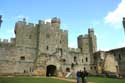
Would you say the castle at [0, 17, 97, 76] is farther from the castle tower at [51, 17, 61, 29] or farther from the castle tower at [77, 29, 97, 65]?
the castle tower at [77, 29, 97, 65]

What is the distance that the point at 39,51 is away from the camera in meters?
50.0

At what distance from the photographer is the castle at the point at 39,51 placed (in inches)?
1833

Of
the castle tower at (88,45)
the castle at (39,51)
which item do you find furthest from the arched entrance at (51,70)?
the castle tower at (88,45)

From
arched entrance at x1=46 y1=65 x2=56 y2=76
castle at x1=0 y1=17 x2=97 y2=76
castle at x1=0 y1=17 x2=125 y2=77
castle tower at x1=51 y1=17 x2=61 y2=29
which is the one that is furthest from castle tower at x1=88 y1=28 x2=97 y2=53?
arched entrance at x1=46 y1=65 x2=56 y2=76

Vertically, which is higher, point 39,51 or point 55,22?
point 55,22

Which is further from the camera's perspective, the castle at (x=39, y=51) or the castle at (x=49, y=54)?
the castle at (x=49, y=54)

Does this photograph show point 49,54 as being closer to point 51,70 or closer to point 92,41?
point 51,70

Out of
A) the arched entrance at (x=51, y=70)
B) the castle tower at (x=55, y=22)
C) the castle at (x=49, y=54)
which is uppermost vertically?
the castle tower at (x=55, y=22)

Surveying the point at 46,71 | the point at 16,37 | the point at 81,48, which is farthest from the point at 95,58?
the point at 16,37

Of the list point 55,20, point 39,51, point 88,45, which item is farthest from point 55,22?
point 88,45

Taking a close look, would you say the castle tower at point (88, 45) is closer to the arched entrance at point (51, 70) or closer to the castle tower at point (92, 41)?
the castle tower at point (92, 41)

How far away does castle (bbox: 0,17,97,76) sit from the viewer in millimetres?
46562

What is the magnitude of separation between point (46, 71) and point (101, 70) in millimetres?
15474

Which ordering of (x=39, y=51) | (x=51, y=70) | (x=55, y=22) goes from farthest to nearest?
(x=55, y=22)
(x=51, y=70)
(x=39, y=51)
